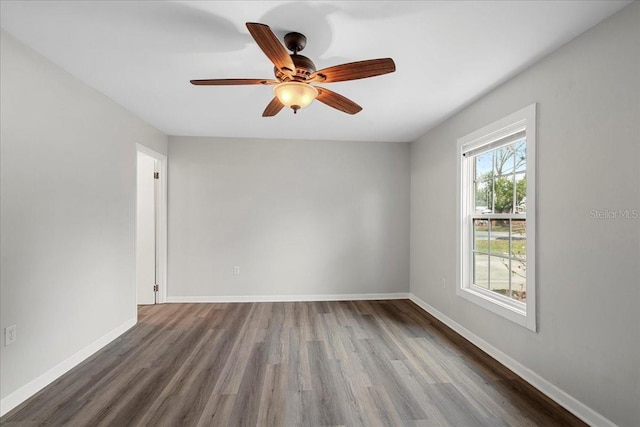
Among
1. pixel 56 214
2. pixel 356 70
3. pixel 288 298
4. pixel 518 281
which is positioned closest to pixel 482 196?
pixel 518 281

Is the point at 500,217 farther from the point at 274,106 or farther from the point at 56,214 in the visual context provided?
the point at 56,214

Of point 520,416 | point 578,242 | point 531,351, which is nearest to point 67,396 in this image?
point 520,416

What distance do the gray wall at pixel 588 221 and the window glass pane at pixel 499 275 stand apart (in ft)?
1.10

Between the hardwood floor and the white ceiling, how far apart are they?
94.6 inches

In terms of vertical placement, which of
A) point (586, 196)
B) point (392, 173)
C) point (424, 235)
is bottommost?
point (424, 235)

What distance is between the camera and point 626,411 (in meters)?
1.62

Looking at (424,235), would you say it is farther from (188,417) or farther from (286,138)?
(188,417)

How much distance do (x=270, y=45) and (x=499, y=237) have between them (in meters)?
2.55

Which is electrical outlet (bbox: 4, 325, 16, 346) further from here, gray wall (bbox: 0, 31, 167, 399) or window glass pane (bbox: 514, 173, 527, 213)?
window glass pane (bbox: 514, 173, 527, 213)

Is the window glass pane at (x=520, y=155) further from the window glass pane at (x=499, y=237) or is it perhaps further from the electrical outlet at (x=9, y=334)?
the electrical outlet at (x=9, y=334)

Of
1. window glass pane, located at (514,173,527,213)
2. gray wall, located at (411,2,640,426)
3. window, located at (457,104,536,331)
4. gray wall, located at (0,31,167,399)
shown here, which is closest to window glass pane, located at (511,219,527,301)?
window, located at (457,104,536,331)

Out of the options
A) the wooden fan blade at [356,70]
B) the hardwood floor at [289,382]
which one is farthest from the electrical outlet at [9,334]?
the wooden fan blade at [356,70]

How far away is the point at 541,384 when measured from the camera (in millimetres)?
2174

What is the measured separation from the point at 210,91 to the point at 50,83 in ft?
3.79
